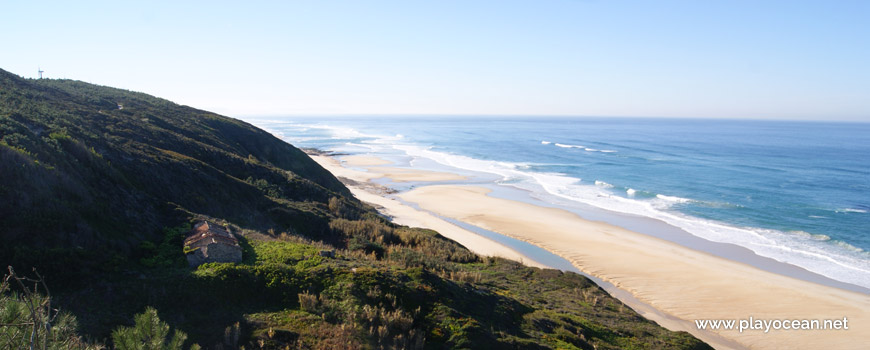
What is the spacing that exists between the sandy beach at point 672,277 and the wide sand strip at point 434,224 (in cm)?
8

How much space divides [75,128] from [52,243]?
1237 centimetres

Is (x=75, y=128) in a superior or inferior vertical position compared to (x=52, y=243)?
superior

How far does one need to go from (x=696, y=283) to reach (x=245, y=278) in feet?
67.7

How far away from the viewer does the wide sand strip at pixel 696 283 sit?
17.0 m

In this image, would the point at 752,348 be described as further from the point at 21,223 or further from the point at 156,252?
the point at 21,223

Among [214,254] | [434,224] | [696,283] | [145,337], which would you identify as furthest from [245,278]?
[434,224]

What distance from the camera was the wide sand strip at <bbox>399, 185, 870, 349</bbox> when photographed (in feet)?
55.7

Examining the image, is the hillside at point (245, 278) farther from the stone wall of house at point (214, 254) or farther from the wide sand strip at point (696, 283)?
the wide sand strip at point (696, 283)

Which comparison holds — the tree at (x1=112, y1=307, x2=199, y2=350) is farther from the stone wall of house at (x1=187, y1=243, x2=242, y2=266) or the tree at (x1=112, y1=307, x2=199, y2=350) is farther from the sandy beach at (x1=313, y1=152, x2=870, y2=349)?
the sandy beach at (x1=313, y1=152, x2=870, y2=349)

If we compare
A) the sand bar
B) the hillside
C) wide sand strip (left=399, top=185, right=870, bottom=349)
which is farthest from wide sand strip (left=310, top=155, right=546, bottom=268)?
the sand bar

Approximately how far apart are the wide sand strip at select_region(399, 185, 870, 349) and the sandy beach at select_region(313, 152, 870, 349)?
0.13 feet

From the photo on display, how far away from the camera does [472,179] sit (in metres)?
52.6

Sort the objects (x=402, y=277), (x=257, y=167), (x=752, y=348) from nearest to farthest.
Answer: (x=402, y=277), (x=752, y=348), (x=257, y=167)

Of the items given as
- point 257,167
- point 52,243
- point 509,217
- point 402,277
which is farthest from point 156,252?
point 509,217
